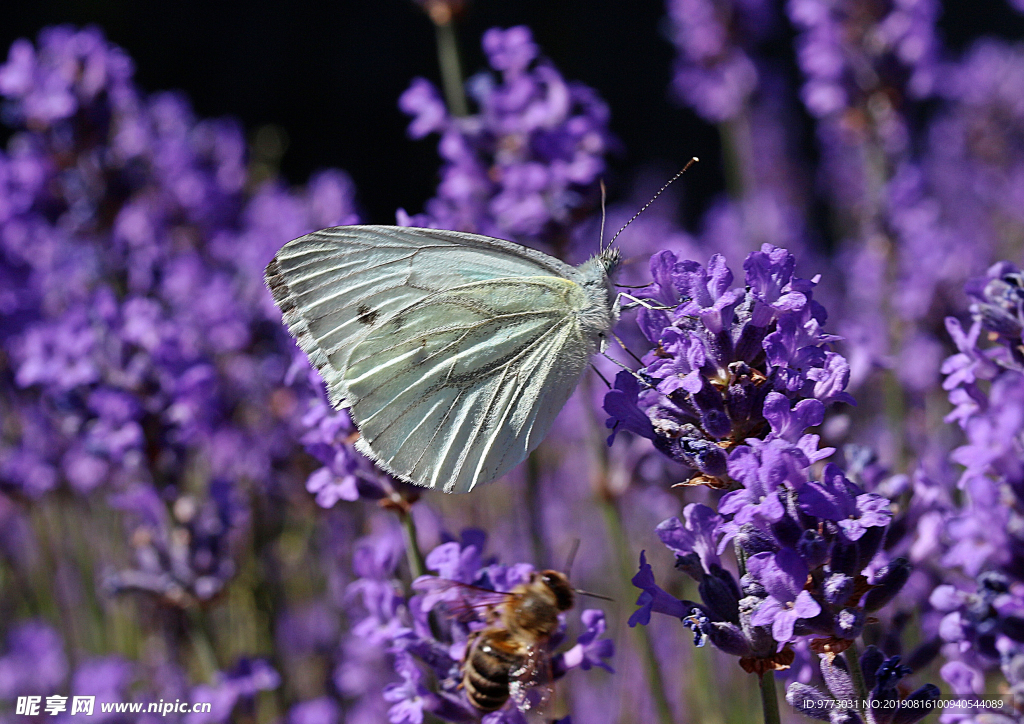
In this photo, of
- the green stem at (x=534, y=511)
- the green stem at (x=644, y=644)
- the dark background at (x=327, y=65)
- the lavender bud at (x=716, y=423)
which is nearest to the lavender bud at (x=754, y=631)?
the lavender bud at (x=716, y=423)

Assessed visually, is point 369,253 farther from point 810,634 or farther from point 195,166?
point 195,166

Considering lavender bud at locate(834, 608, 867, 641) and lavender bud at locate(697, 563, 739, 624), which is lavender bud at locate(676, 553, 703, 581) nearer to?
lavender bud at locate(697, 563, 739, 624)

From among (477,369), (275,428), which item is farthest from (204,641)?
(477,369)

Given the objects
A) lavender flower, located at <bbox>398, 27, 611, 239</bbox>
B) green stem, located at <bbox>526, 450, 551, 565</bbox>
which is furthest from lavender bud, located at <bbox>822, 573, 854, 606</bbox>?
lavender flower, located at <bbox>398, 27, 611, 239</bbox>

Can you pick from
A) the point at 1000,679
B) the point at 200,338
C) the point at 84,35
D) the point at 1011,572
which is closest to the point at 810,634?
the point at 1011,572

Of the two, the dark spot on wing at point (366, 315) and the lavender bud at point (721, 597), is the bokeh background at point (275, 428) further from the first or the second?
the lavender bud at point (721, 597)

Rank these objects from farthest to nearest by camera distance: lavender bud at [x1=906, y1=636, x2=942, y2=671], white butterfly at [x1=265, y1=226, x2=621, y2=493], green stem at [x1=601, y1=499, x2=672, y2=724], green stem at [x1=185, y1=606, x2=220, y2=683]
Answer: green stem at [x1=185, y1=606, x2=220, y2=683]
green stem at [x1=601, y1=499, x2=672, y2=724]
white butterfly at [x1=265, y1=226, x2=621, y2=493]
lavender bud at [x1=906, y1=636, x2=942, y2=671]
